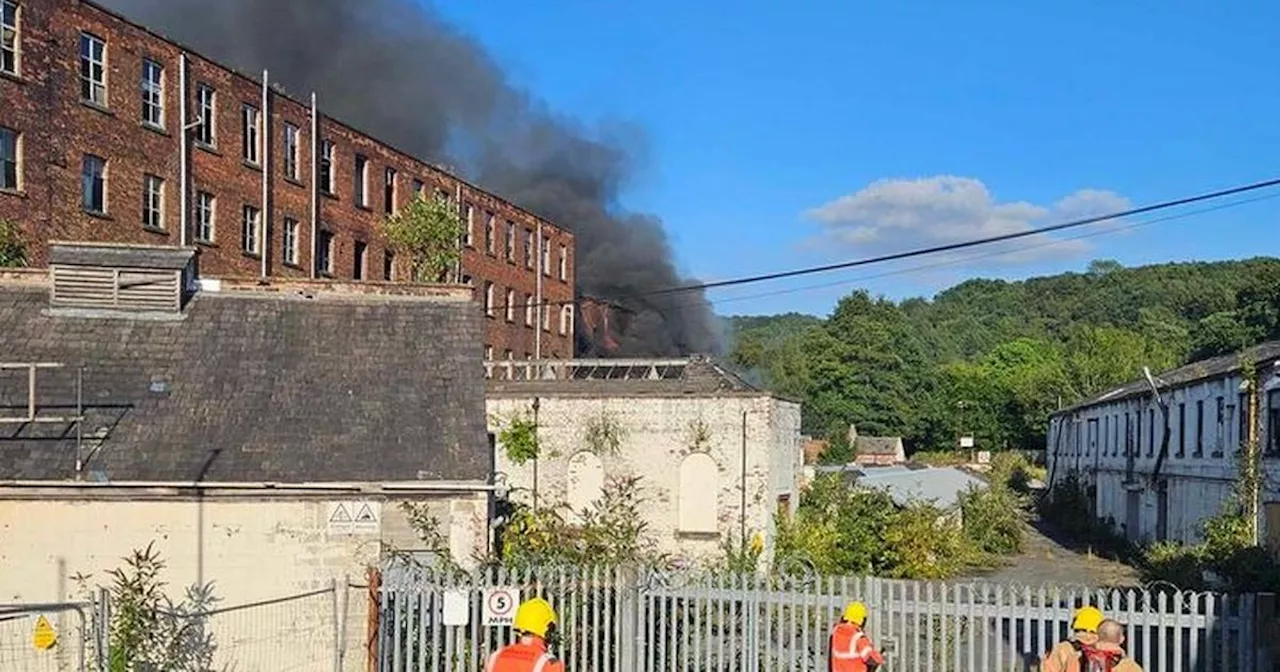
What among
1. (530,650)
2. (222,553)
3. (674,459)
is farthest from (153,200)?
(530,650)

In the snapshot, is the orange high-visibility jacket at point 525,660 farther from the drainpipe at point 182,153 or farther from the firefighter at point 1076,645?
the drainpipe at point 182,153

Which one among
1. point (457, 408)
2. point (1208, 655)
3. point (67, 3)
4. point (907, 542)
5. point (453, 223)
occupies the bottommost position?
point (907, 542)

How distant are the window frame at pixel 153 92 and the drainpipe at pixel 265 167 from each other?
162 inches

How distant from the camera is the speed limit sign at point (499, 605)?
37.4ft

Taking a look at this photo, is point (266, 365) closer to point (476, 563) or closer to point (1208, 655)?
point (476, 563)

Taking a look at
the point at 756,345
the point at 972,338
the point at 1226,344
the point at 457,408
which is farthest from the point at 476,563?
the point at 972,338

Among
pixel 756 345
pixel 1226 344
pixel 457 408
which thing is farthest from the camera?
pixel 756 345

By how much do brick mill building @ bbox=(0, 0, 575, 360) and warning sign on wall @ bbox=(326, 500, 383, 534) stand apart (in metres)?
8.48

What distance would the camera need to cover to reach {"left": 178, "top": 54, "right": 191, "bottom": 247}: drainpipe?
109ft

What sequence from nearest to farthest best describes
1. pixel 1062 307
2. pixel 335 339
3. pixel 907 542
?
pixel 335 339 < pixel 907 542 < pixel 1062 307

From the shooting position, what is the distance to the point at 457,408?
16078mm

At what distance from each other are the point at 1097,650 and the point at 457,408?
943 centimetres

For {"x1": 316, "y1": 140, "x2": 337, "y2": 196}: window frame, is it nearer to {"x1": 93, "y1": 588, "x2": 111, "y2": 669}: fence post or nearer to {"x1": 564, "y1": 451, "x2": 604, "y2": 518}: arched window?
{"x1": 564, "y1": 451, "x2": 604, "y2": 518}: arched window

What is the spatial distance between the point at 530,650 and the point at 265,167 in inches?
1264
